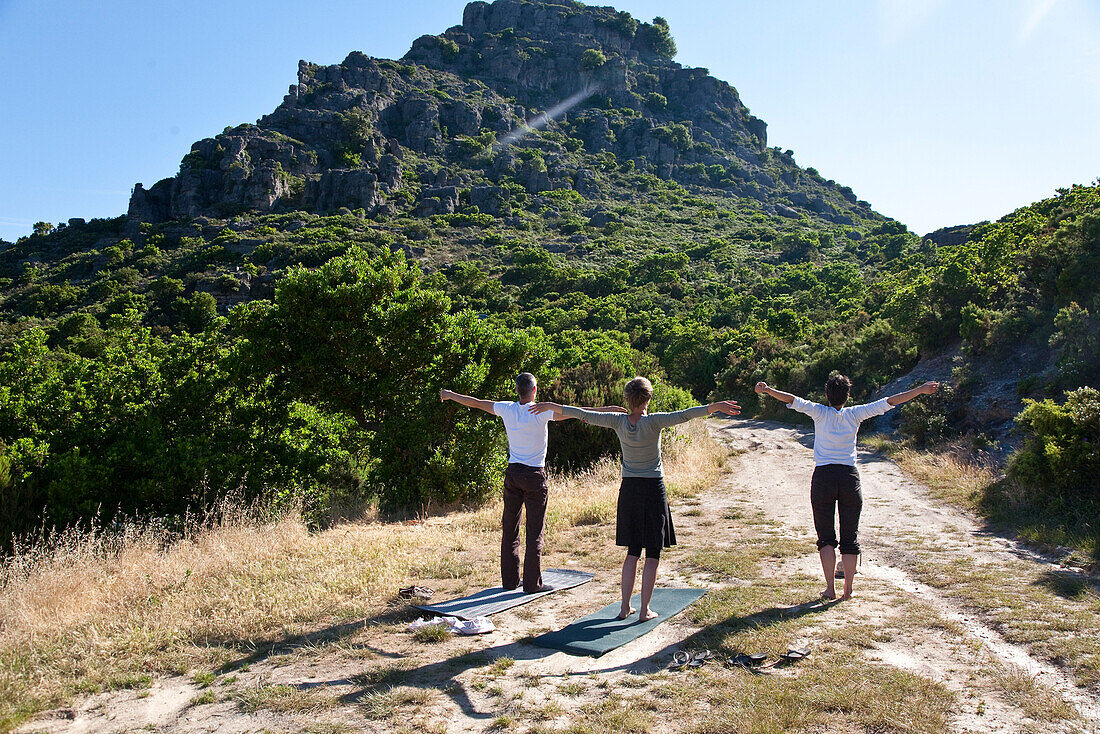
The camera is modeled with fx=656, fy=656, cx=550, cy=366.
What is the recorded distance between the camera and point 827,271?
186ft

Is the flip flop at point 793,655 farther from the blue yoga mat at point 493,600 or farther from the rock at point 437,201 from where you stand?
the rock at point 437,201

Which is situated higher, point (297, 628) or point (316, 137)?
point (316, 137)

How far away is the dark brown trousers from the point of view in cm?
536

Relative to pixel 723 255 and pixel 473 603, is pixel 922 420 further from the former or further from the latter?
pixel 723 255

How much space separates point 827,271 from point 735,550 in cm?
5480

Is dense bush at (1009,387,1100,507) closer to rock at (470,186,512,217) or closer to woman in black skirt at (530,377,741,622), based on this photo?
woman in black skirt at (530,377,741,622)

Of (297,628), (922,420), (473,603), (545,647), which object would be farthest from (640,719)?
(922,420)

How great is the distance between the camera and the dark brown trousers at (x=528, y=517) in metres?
5.36

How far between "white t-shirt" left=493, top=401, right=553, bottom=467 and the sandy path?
2793mm

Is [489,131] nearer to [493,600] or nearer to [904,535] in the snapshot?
[904,535]

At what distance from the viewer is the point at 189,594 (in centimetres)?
574

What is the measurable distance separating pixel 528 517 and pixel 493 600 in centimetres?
80

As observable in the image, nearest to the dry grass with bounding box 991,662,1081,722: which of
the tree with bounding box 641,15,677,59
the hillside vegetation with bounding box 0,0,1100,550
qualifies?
the hillside vegetation with bounding box 0,0,1100,550

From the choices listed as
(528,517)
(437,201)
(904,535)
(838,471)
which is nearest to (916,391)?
(838,471)
